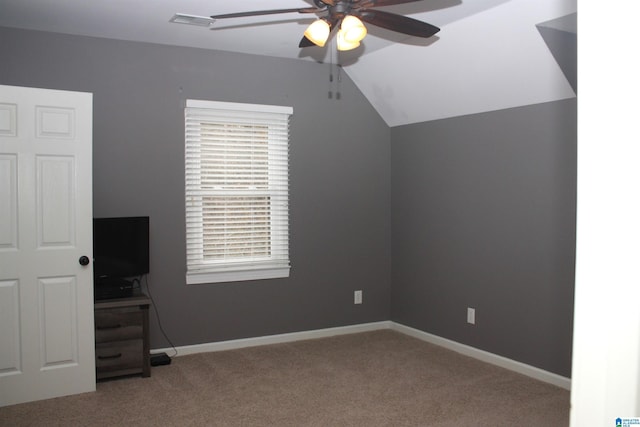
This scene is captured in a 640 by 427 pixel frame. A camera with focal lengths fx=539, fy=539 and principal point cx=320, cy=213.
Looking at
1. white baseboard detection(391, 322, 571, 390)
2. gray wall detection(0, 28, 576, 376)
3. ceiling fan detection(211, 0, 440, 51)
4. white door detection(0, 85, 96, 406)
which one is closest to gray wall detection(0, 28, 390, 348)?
gray wall detection(0, 28, 576, 376)

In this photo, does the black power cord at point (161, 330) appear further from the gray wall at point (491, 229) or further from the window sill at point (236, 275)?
the gray wall at point (491, 229)

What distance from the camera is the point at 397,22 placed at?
2.83 metres

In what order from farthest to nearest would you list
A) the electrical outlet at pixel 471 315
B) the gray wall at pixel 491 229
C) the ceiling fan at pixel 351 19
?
the electrical outlet at pixel 471 315 → the gray wall at pixel 491 229 → the ceiling fan at pixel 351 19

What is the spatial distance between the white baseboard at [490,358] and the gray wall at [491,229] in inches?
1.9

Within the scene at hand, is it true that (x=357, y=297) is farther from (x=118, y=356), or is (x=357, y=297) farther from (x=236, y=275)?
(x=118, y=356)

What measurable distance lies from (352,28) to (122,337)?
2764 millimetres

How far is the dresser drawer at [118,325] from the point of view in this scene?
391cm

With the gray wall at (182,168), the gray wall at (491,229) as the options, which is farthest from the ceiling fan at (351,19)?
the gray wall at (182,168)

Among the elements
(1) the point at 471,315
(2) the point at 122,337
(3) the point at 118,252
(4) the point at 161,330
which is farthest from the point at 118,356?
(1) the point at 471,315

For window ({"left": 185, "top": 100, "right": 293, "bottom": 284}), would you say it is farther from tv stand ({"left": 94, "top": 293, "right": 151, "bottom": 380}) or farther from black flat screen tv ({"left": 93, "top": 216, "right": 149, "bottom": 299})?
tv stand ({"left": 94, "top": 293, "right": 151, "bottom": 380})

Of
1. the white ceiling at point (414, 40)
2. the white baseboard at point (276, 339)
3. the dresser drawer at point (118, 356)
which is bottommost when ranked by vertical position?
the white baseboard at point (276, 339)

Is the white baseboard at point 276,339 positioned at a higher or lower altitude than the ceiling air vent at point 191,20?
lower

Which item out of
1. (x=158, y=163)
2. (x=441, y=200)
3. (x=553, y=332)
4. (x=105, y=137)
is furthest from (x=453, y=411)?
(x=105, y=137)

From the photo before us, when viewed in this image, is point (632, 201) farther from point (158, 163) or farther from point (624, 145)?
point (158, 163)
